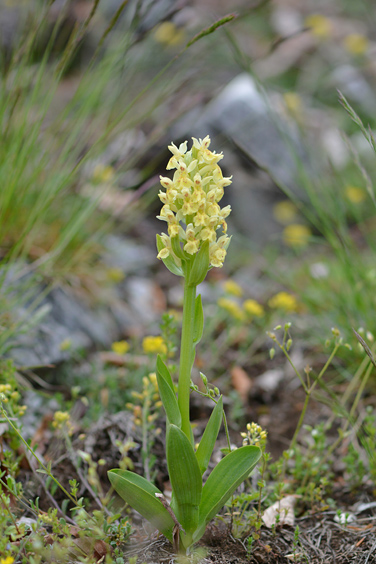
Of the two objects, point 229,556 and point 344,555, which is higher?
point 229,556

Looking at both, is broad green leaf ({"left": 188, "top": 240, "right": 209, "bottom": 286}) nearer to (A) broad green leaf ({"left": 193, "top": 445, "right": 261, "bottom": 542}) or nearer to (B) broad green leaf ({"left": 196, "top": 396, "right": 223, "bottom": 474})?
(B) broad green leaf ({"left": 196, "top": 396, "right": 223, "bottom": 474})

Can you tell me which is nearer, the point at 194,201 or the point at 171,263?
the point at 194,201

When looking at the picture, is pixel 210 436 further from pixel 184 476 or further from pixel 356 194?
pixel 356 194

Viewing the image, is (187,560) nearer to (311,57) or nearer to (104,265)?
(104,265)

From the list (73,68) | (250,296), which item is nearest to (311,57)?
(73,68)

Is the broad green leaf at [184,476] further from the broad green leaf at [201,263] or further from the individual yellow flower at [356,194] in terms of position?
the individual yellow flower at [356,194]

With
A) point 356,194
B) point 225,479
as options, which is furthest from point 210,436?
point 356,194
